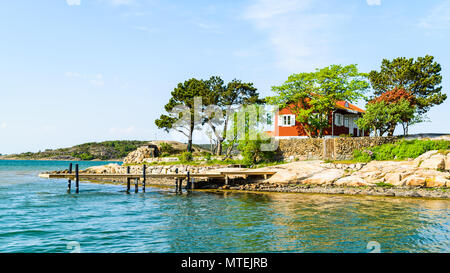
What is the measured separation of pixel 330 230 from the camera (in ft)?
48.3

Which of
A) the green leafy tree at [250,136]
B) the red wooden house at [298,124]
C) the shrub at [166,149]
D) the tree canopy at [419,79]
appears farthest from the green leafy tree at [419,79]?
the shrub at [166,149]

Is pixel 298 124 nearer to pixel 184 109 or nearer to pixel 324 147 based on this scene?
pixel 324 147

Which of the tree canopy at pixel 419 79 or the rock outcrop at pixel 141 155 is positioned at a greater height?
the tree canopy at pixel 419 79

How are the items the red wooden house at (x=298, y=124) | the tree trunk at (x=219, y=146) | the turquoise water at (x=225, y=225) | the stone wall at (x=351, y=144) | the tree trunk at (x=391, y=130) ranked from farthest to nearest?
the tree trunk at (x=219, y=146) < the tree trunk at (x=391, y=130) < the red wooden house at (x=298, y=124) < the stone wall at (x=351, y=144) < the turquoise water at (x=225, y=225)

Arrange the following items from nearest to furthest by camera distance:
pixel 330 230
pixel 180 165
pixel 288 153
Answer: pixel 330 230, pixel 288 153, pixel 180 165

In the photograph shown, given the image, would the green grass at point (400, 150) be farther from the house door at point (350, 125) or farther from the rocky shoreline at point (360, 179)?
the house door at point (350, 125)

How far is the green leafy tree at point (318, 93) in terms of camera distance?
3891 cm

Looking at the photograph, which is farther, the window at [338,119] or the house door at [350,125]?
the house door at [350,125]

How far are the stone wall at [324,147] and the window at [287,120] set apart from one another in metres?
3.86

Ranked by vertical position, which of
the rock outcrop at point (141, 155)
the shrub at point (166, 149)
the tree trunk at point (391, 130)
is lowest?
the rock outcrop at point (141, 155)

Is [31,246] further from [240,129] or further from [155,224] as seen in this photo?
[240,129]
